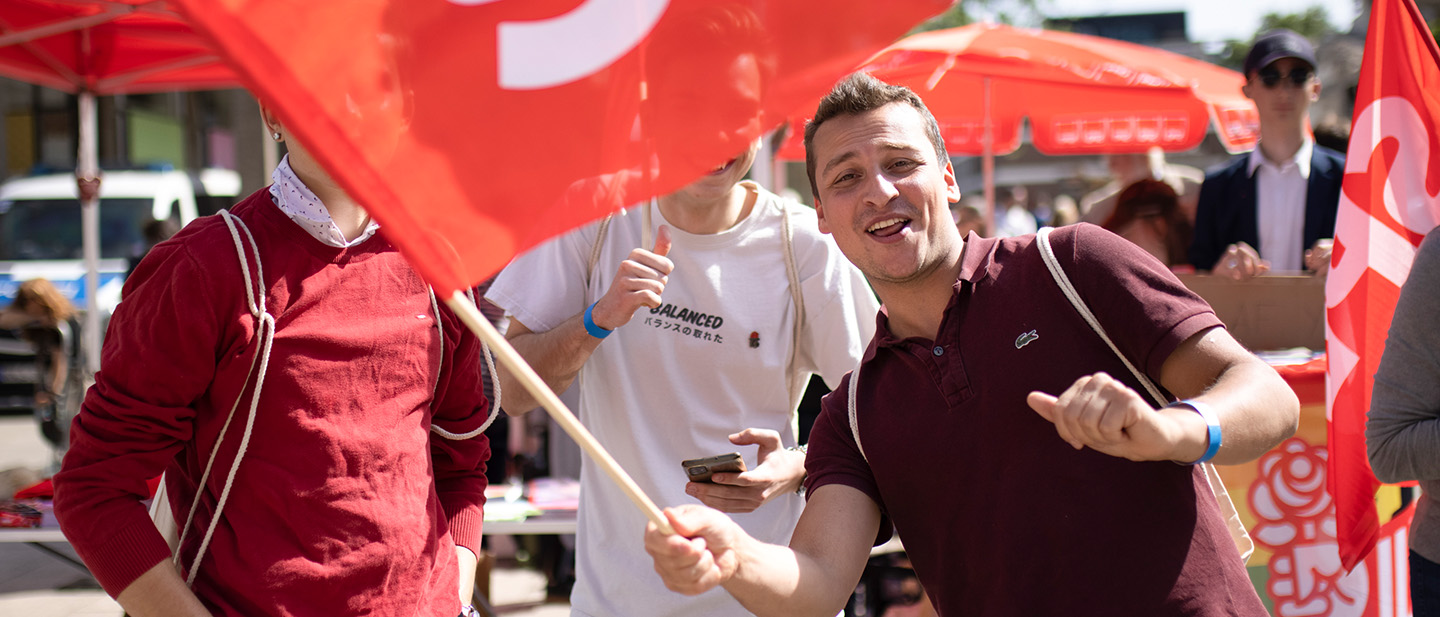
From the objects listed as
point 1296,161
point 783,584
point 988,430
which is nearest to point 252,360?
point 783,584

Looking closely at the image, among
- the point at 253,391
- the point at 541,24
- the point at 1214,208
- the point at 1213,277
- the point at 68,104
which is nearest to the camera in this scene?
the point at 541,24

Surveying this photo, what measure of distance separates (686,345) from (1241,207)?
3.50 metres

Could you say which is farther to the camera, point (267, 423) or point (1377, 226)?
point (1377, 226)

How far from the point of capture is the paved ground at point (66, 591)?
5.55 m

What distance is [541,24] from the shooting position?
158 centimetres

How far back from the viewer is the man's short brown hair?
2.02 metres

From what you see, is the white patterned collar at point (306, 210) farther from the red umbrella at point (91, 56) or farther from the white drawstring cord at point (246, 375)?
the red umbrella at point (91, 56)

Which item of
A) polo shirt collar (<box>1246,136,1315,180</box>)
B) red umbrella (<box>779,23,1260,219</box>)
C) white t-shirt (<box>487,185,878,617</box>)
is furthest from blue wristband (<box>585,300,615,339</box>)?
polo shirt collar (<box>1246,136,1315,180</box>)

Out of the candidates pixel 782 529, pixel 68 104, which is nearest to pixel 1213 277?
pixel 782 529

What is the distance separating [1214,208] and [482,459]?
13.1ft

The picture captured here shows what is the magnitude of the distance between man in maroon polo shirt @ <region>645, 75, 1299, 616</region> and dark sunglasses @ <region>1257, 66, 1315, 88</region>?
3.50 metres

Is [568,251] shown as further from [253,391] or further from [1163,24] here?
[1163,24]

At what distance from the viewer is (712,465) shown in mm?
2090

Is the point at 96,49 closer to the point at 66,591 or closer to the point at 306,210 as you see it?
the point at 66,591
